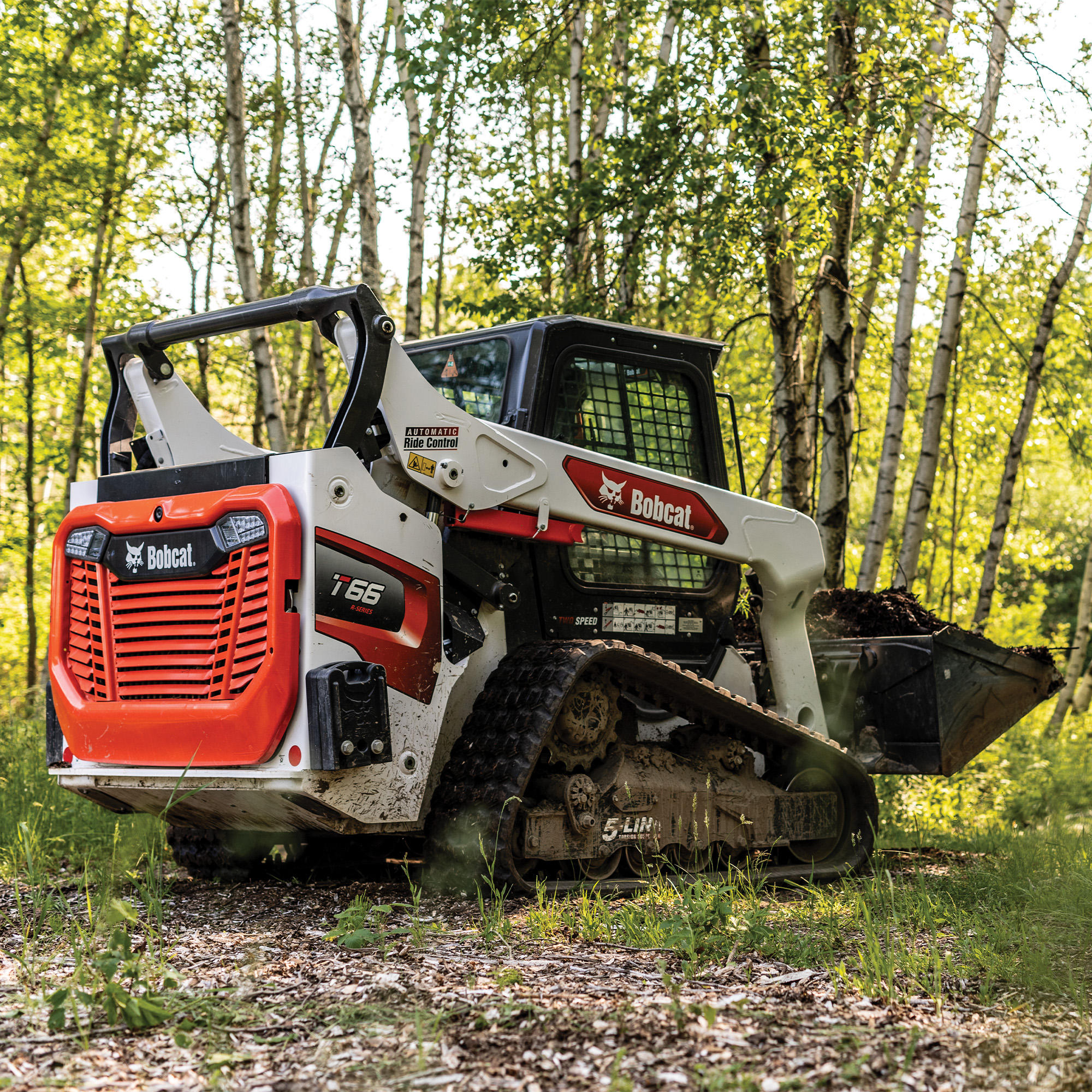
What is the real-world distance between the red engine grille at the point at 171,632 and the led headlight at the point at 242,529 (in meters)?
0.03

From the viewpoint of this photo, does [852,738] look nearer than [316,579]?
No

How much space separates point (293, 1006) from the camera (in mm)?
3178

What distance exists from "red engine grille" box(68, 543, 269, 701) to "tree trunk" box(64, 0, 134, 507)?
9271 millimetres

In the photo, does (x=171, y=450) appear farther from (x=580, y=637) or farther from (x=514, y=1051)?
(x=514, y=1051)

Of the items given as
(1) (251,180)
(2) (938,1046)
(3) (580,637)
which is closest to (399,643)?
(3) (580,637)

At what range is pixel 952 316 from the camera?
9.42m

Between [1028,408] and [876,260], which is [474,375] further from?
[876,260]

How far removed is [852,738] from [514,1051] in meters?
4.02

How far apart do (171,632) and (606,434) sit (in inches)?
87.4

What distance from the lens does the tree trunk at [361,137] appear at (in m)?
9.48

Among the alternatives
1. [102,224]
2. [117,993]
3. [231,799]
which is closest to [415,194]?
[102,224]

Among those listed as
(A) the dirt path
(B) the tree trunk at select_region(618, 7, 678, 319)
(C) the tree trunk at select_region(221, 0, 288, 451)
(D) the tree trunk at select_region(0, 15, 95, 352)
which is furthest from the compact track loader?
(D) the tree trunk at select_region(0, 15, 95, 352)

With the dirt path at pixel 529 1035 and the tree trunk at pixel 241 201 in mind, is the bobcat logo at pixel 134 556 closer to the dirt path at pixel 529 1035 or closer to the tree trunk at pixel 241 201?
the dirt path at pixel 529 1035

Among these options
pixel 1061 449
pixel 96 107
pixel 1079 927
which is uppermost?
pixel 96 107
